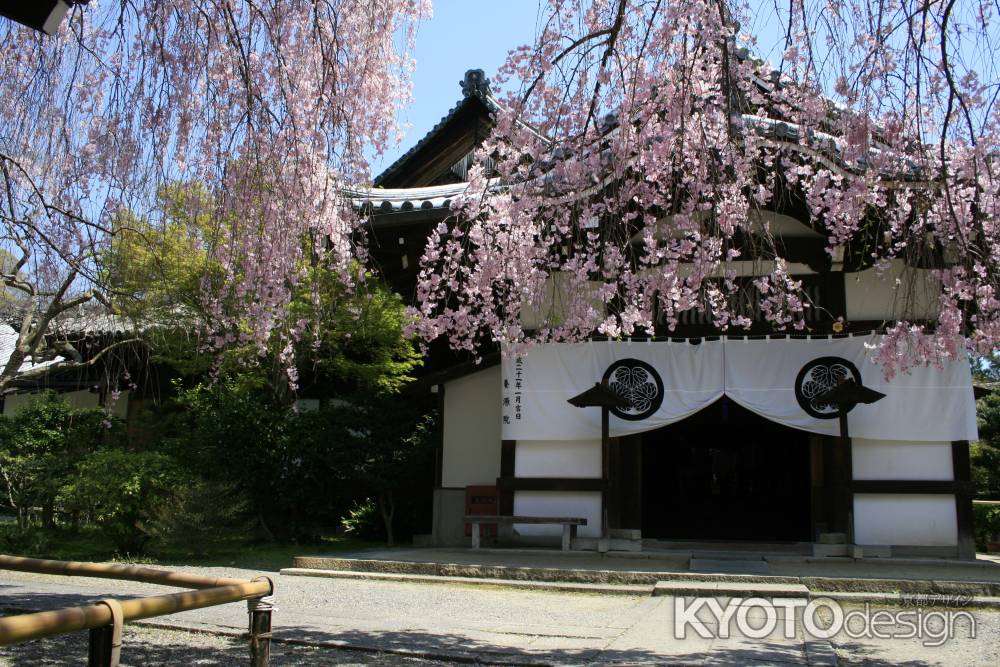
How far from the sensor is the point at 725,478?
14484mm

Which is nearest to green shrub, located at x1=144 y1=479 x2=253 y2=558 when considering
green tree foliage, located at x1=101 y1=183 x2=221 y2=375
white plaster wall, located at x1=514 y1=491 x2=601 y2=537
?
green tree foliage, located at x1=101 y1=183 x2=221 y2=375

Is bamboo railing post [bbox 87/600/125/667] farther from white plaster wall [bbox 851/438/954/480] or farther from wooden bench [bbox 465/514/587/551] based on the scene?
white plaster wall [bbox 851/438/954/480]

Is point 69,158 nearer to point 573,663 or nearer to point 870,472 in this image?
point 573,663

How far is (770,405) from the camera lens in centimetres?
1133

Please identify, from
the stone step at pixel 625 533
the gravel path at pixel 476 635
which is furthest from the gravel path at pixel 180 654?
the stone step at pixel 625 533

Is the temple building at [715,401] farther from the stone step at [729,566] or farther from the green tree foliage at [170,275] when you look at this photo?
the green tree foliage at [170,275]

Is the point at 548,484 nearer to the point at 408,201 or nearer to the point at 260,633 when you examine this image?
the point at 408,201

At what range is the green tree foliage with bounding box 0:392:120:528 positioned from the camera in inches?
466

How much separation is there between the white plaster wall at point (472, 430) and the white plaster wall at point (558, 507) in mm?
1171

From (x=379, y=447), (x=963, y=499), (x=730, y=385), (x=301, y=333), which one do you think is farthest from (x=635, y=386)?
(x=301, y=333)

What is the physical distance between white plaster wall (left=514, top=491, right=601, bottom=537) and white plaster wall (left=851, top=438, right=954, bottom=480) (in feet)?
11.3

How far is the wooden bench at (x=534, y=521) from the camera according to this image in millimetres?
11227

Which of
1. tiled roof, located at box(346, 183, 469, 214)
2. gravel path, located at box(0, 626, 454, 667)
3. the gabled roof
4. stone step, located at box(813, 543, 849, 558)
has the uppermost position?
the gabled roof

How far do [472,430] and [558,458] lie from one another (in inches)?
67.7
